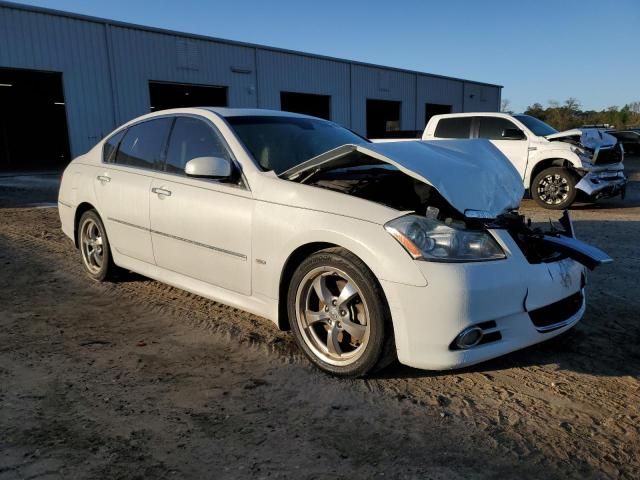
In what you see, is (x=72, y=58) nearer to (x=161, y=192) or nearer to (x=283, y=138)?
(x=161, y=192)

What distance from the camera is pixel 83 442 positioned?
2439 millimetres

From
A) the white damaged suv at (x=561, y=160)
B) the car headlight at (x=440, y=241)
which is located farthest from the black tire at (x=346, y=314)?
the white damaged suv at (x=561, y=160)

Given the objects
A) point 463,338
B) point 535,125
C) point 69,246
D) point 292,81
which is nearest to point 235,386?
point 463,338

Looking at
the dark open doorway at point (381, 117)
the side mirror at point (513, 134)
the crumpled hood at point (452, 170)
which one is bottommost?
the crumpled hood at point (452, 170)

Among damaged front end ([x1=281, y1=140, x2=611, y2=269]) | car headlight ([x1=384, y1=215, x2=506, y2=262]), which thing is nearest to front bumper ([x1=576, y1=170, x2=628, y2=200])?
damaged front end ([x1=281, y1=140, x2=611, y2=269])

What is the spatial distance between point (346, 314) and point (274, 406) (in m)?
0.66

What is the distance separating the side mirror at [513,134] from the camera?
10625 millimetres

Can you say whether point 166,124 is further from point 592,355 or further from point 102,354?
point 592,355

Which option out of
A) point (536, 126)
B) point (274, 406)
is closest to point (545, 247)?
point (274, 406)

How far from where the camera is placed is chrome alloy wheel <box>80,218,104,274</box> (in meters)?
5.15

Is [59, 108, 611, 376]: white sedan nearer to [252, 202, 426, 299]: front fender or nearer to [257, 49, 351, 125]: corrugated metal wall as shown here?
[252, 202, 426, 299]: front fender

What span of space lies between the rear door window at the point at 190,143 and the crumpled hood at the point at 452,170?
2.44 ft

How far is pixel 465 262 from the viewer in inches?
109

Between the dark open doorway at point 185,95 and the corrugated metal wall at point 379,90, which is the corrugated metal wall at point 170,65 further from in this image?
the corrugated metal wall at point 379,90
